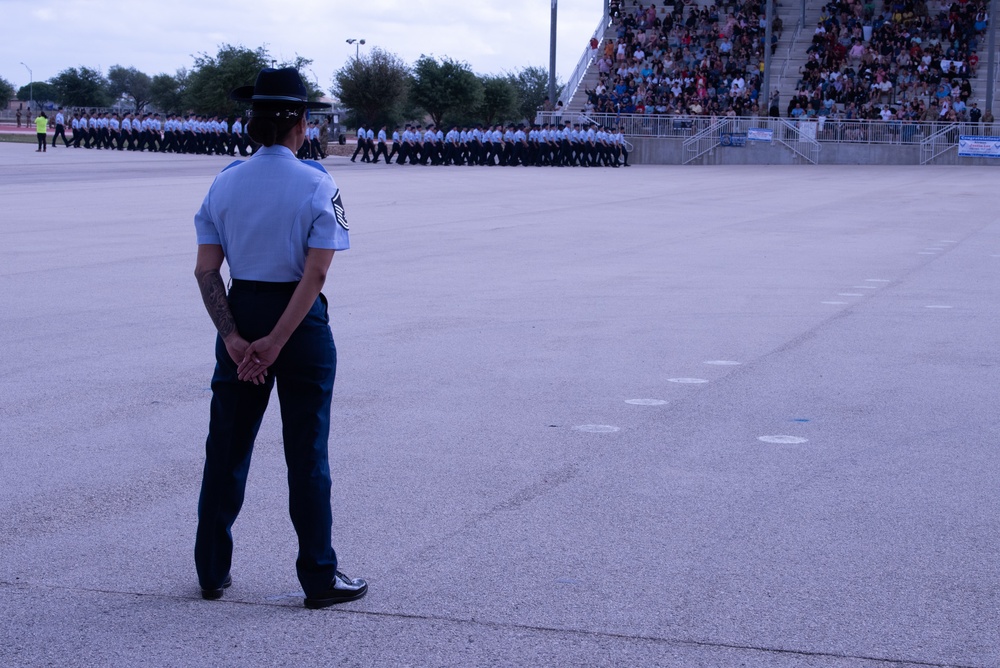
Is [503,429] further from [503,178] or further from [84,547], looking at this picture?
[503,178]

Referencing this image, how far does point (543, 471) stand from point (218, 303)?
2.17 metres

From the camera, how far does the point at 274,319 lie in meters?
3.98

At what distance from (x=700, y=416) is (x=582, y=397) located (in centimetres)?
73

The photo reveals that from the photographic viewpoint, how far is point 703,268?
13.6m

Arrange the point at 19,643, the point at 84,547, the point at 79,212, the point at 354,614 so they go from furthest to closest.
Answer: the point at 79,212 < the point at 84,547 < the point at 354,614 < the point at 19,643

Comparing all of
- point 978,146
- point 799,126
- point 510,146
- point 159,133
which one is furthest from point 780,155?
point 159,133

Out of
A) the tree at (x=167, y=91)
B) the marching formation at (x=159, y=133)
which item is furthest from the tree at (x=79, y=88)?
the marching formation at (x=159, y=133)

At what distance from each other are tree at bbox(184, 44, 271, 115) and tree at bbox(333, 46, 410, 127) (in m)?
4.43

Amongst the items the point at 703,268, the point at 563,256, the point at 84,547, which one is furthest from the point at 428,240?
the point at 84,547

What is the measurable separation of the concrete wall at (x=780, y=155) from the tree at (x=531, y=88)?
48048 mm

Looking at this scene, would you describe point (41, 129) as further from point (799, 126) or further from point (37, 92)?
point (37, 92)

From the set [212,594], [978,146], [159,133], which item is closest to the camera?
[212,594]

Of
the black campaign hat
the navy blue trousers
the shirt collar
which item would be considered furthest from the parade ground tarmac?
the black campaign hat

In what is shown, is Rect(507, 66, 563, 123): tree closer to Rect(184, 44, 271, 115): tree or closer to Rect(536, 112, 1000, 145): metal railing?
Rect(184, 44, 271, 115): tree
